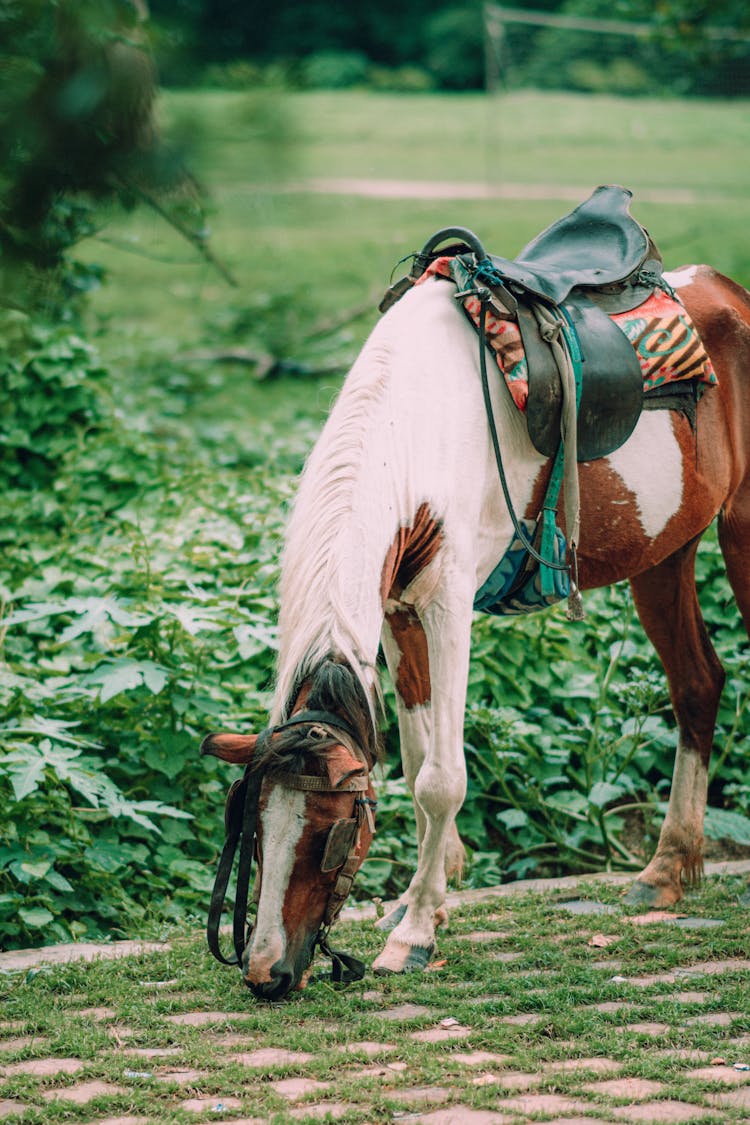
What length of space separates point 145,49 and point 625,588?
409 cm

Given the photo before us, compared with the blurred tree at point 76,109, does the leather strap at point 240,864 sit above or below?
below

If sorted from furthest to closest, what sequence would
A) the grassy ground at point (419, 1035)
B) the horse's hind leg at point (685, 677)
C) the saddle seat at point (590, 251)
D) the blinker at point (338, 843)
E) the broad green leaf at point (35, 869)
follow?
the horse's hind leg at point (685, 677)
the saddle seat at point (590, 251)
the broad green leaf at point (35, 869)
the blinker at point (338, 843)
the grassy ground at point (419, 1035)

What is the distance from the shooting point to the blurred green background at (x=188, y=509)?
1.49 meters

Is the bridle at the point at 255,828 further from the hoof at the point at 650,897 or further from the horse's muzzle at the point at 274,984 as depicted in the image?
the hoof at the point at 650,897

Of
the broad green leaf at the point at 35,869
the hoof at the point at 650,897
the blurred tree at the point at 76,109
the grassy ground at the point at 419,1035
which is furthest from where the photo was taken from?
the hoof at the point at 650,897

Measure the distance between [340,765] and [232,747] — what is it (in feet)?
0.89

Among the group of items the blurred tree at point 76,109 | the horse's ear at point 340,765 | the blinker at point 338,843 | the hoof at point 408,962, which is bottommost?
the hoof at point 408,962

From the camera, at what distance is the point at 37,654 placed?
470 cm

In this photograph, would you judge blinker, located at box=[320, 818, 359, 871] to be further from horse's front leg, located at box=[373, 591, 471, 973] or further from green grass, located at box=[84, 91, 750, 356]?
green grass, located at box=[84, 91, 750, 356]

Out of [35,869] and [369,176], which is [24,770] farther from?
[369,176]

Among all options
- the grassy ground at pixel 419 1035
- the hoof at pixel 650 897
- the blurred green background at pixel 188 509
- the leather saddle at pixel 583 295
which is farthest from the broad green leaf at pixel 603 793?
the leather saddle at pixel 583 295

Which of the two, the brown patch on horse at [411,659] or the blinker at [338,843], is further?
the brown patch on horse at [411,659]

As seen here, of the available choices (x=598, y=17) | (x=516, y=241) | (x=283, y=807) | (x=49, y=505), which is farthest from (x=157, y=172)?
(x=598, y=17)

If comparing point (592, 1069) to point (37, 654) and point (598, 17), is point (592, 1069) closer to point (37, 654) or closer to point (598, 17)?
point (37, 654)
